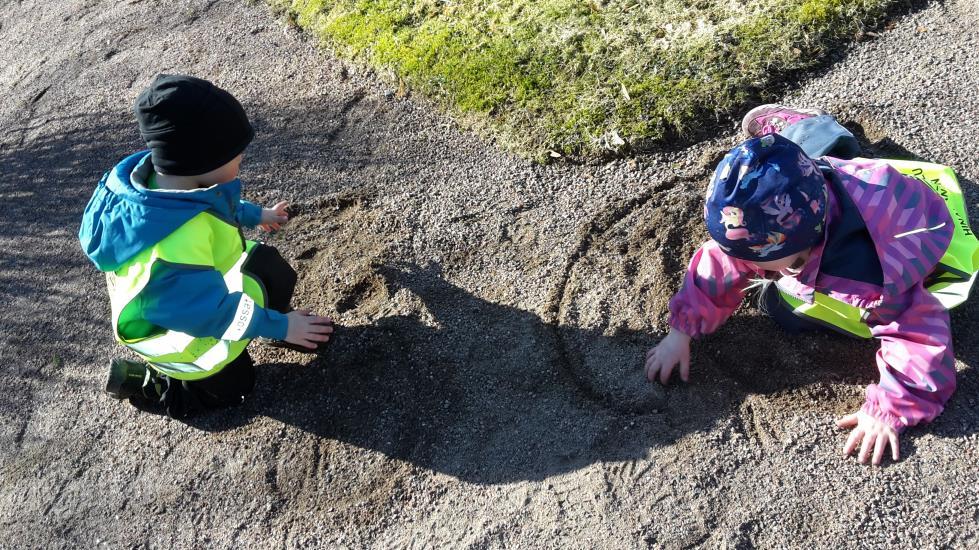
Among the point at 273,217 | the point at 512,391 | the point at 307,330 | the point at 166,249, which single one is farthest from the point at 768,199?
the point at 273,217

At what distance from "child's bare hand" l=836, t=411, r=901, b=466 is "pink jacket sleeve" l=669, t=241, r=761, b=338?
0.58 m

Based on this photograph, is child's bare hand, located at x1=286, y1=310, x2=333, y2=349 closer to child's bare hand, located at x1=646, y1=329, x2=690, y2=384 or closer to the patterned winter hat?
child's bare hand, located at x1=646, y1=329, x2=690, y2=384

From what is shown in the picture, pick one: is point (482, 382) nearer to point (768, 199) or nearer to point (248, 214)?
point (248, 214)

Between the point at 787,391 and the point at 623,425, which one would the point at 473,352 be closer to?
the point at 623,425

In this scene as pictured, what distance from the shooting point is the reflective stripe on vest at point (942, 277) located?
279cm

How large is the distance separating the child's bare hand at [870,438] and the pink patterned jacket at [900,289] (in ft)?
0.09

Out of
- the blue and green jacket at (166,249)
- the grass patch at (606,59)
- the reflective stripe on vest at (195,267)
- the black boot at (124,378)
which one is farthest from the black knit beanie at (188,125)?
the grass patch at (606,59)

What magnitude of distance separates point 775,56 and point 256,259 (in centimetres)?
278

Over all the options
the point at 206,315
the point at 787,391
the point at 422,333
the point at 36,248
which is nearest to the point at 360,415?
the point at 422,333

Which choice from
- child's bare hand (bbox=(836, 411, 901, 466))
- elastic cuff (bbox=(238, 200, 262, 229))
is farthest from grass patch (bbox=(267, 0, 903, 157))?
child's bare hand (bbox=(836, 411, 901, 466))

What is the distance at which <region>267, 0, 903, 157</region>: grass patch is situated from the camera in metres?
3.96

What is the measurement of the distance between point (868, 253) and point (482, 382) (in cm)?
153

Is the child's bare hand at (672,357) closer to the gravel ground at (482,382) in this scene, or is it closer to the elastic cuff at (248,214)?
the gravel ground at (482,382)

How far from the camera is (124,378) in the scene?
10.9 ft
